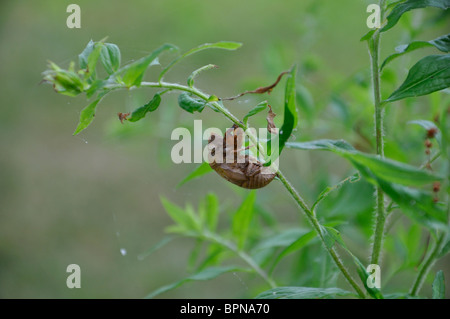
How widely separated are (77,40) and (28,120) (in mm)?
512

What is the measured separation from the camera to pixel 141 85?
44cm

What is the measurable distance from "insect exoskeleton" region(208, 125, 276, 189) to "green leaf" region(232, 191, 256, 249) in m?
0.17

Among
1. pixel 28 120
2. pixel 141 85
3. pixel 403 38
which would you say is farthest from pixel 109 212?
pixel 141 85

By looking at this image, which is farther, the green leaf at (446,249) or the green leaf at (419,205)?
the green leaf at (446,249)

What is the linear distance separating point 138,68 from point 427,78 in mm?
307

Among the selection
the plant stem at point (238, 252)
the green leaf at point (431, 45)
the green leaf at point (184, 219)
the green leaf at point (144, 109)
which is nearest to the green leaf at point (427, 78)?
the green leaf at point (431, 45)

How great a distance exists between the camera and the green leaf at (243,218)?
694 millimetres

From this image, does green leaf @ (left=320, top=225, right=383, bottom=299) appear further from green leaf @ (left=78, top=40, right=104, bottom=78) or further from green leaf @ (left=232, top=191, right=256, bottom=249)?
green leaf @ (left=78, top=40, right=104, bottom=78)

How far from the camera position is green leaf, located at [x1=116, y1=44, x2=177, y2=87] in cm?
41

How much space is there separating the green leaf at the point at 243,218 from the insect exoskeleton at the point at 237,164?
0.57 feet

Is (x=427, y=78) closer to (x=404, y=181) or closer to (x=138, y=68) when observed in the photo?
(x=404, y=181)

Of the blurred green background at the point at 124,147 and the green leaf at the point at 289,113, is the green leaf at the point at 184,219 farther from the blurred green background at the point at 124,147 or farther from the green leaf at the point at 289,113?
the green leaf at the point at 289,113

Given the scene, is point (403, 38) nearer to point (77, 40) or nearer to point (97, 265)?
point (97, 265)

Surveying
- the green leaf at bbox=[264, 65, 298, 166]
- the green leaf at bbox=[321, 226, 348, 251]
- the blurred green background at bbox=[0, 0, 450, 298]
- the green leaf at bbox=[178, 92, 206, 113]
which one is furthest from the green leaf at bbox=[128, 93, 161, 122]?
the blurred green background at bbox=[0, 0, 450, 298]
